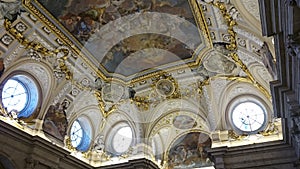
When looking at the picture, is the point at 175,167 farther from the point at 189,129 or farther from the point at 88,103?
the point at 88,103

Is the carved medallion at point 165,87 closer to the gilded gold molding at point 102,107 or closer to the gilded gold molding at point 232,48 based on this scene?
the gilded gold molding at point 232,48

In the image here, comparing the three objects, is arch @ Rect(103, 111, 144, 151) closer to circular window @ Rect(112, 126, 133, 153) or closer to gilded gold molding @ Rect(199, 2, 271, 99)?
circular window @ Rect(112, 126, 133, 153)

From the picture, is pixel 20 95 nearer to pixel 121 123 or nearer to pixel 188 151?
pixel 121 123

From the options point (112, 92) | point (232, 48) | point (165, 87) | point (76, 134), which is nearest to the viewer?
point (232, 48)

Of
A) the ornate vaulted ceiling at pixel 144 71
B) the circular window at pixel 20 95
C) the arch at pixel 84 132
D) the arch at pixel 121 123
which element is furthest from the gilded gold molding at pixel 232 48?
the circular window at pixel 20 95

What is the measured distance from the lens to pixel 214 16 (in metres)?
12.5

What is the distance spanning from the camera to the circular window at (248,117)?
15.5 m

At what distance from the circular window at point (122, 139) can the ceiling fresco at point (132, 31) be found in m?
3.68

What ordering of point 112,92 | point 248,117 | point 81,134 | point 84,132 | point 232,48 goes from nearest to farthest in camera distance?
point 232,48
point 248,117
point 112,92
point 81,134
point 84,132

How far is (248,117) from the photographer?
52.0 ft

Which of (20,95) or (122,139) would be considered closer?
(20,95)

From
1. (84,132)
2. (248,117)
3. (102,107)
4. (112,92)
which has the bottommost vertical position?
(84,132)

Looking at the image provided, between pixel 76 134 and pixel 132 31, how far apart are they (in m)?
6.55

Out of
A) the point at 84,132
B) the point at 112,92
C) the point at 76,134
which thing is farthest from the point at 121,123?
the point at 76,134
